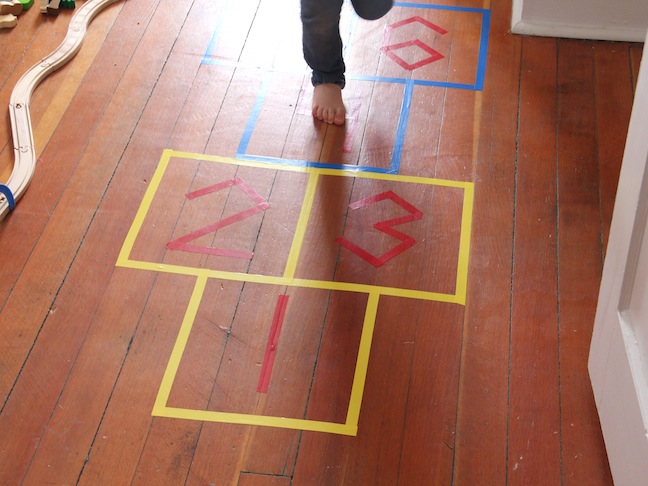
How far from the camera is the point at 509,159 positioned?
237cm

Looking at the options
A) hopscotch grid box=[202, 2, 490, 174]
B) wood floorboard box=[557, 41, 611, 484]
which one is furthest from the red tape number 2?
wood floorboard box=[557, 41, 611, 484]

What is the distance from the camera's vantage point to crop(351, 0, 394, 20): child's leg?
2416mm

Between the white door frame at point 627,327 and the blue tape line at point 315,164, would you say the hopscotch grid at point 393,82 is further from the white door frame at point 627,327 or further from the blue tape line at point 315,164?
the white door frame at point 627,327

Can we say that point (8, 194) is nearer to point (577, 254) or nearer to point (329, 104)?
point (329, 104)

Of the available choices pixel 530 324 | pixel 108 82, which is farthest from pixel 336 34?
pixel 530 324

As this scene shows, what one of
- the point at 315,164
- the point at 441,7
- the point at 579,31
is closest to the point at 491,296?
the point at 315,164

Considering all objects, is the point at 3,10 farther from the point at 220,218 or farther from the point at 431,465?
the point at 431,465

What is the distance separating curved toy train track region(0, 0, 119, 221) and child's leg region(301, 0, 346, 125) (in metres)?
0.86

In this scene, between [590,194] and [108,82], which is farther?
[108,82]

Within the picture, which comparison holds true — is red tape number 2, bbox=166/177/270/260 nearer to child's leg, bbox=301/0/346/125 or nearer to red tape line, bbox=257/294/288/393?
red tape line, bbox=257/294/288/393

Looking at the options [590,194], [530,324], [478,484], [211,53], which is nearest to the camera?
[478,484]

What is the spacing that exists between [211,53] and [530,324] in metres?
1.47

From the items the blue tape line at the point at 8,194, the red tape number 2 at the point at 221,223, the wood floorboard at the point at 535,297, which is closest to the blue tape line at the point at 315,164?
the red tape number 2 at the point at 221,223

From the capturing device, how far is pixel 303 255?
212 centimetres
